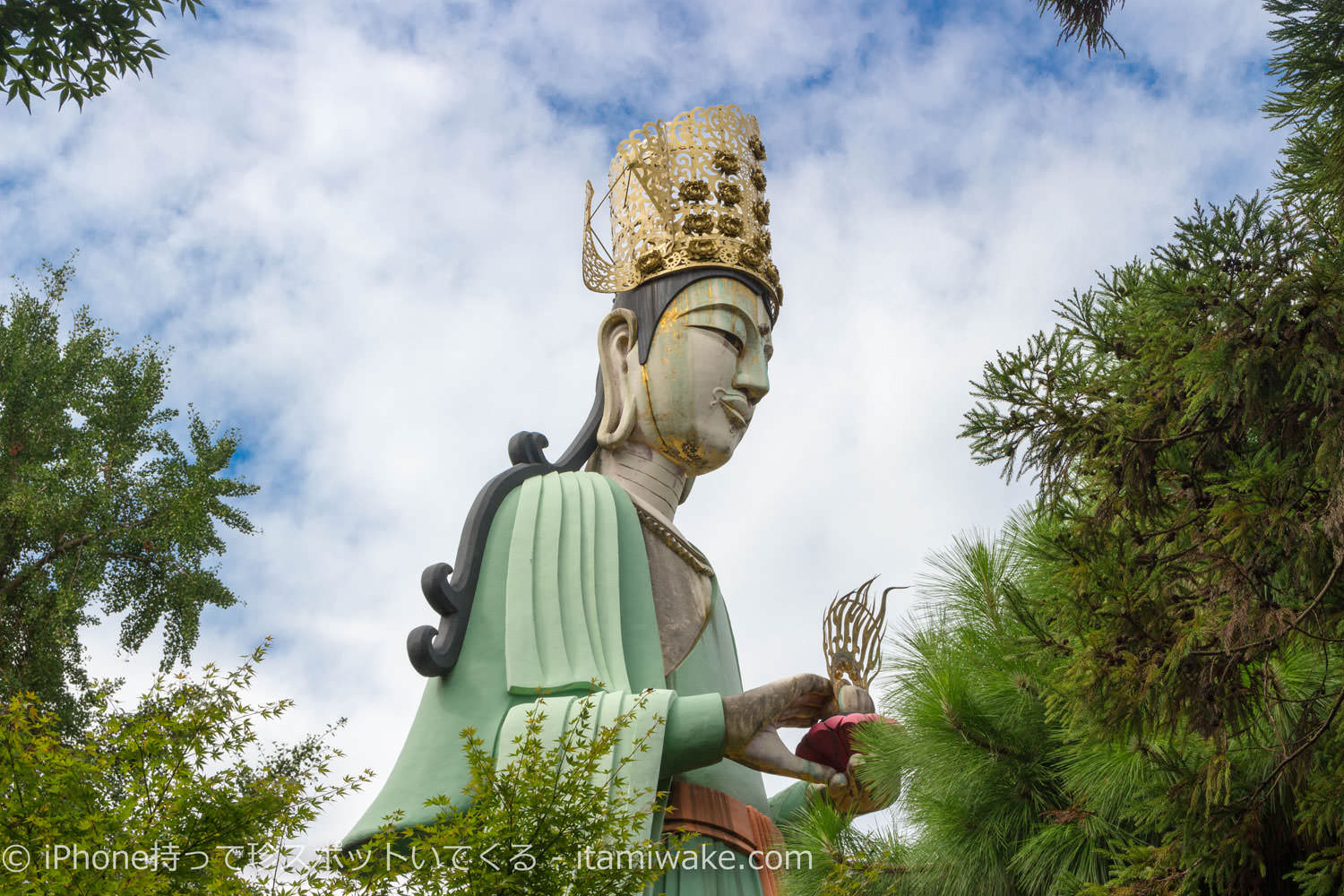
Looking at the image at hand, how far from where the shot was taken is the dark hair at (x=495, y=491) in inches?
198

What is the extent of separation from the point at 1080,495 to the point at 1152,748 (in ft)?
2.50

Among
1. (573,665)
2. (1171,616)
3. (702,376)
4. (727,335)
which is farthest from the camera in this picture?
(727,335)

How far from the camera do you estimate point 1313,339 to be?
3.52 meters

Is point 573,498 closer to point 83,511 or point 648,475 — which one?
point 648,475

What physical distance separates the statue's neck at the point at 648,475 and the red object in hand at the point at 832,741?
1.18m

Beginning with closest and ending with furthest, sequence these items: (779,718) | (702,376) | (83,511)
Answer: (779,718) < (702,376) < (83,511)

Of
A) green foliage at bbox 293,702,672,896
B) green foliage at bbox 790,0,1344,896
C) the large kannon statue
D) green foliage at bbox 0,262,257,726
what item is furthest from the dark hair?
green foliage at bbox 0,262,257,726

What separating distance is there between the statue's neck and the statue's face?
44 mm

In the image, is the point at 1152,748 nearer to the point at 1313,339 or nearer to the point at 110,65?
the point at 1313,339

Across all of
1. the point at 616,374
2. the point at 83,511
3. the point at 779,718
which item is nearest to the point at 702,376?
the point at 616,374

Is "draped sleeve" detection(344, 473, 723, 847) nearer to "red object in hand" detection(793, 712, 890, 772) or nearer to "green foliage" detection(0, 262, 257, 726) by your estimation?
"red object in hand" detection(793, 712, 890, 772)

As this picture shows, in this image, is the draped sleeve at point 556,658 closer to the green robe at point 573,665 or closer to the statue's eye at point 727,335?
the green robe at point 573,665

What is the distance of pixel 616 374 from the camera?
19.7 ft

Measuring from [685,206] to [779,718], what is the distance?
7.79ft
